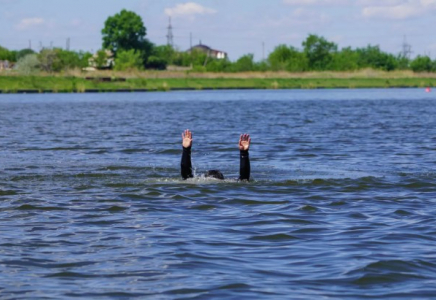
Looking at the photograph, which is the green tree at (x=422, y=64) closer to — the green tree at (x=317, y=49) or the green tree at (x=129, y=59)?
the green tree at (x=317, y=49)

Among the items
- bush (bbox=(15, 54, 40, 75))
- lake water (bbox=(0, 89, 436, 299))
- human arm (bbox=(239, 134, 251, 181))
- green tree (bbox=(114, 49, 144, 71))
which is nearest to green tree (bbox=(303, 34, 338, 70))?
green tree (bbox=(114, 49, 144, 71))

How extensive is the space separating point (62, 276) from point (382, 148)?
53.7 feet

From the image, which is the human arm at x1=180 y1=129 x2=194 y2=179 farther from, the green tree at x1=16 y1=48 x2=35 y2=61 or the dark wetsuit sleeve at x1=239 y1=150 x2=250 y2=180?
the green tree at x1=16 y1=48 x2=35 y2=61

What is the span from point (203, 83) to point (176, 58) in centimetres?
6105

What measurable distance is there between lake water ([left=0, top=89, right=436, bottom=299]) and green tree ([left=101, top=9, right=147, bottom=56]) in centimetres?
11965

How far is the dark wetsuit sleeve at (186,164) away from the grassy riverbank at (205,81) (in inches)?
2668

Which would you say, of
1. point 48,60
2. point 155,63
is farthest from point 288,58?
point 48,60

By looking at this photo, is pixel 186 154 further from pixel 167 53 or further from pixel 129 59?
pixel 167 53

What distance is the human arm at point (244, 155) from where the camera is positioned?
1505 cm

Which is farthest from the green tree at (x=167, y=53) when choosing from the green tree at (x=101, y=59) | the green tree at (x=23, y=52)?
the green tree at (x=23, y=52)

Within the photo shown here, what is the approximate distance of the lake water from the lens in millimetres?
8492

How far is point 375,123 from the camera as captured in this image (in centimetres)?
3650

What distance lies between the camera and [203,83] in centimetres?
9675

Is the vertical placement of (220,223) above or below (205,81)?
above
